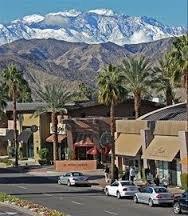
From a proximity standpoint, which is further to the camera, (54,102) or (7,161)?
(7,161)

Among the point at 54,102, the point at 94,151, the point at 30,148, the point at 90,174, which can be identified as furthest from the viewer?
the point at 30,148

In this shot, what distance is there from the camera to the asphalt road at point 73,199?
37.8 meters

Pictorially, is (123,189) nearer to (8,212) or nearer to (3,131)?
(8,212)

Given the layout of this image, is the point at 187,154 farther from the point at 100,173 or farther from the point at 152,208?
the point at 100,173

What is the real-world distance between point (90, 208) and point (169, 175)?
715 inches

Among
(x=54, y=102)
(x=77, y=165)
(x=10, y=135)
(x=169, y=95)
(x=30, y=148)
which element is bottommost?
(x=77, y=165)

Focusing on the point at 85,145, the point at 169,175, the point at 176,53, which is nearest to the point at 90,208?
the point at 176,53

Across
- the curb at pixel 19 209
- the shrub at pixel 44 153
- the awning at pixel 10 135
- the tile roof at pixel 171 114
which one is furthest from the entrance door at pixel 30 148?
the curb at pixel 19 209

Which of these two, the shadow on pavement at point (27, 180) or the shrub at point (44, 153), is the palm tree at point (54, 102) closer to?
the shrub at point (44, 153)

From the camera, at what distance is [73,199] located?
46219mm

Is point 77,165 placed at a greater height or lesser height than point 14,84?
lesser

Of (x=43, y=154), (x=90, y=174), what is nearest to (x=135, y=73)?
(x=90, y=174)

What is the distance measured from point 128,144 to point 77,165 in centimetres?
1668

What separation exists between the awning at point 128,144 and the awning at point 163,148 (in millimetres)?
3219
